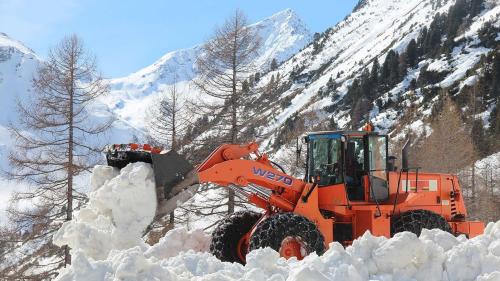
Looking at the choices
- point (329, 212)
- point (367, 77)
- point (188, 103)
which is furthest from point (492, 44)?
point (329, 212)

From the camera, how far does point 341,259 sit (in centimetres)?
535

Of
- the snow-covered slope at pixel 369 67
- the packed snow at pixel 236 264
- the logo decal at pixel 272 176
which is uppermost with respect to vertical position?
the snow-covered slope at pixel 369 67

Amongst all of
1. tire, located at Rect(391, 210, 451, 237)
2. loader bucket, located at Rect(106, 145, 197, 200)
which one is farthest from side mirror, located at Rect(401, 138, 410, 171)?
loader bucket, located at Rect(106, 145, 197, 200)

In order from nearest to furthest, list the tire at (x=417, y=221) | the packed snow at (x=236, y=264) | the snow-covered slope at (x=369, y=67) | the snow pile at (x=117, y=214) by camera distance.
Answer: the packed snow at (x=236, y=264) < the snow pile at (x=117, y=214) < the tire at (x=417, y=221) < the snow-covered slope at (x=369, y=67)

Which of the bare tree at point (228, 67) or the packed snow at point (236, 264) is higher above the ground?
the bare tree at point (228, 67)

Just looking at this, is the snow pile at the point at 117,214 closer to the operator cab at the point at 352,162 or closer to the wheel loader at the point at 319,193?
the wheel loader at the point at 319,193

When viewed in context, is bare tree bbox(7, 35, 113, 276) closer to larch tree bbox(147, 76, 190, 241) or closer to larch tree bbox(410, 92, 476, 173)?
larch tree bbox(147, 76, 190, 241)

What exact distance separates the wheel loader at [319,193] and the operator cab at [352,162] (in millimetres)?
17

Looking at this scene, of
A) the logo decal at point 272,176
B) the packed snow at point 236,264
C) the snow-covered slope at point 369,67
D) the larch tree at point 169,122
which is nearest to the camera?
the packed snow at point 236,264

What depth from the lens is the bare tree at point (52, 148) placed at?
644 inches

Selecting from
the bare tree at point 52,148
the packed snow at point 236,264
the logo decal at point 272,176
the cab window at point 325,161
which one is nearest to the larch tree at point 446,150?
the bare tree at point 52,148

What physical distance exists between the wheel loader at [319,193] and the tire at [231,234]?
2cm

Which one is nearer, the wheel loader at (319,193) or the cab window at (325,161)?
the wheel loader at (319,193)

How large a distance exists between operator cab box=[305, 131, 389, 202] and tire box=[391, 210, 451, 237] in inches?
18.8
